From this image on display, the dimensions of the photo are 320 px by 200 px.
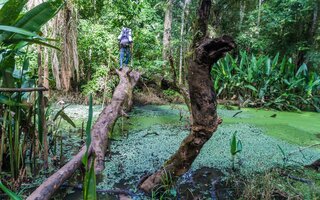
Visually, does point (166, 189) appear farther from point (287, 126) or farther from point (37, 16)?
point (287, 126)

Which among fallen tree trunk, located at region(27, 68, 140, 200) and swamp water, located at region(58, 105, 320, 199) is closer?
fallen tree trunk, located at region(27, 68, 140, 200)

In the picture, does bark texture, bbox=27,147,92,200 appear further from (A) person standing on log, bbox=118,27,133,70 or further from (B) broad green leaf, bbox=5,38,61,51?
(A) person standing on log, bbox=118,27,133,70

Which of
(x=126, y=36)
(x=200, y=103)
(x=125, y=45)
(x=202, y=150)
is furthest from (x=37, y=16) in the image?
(x=125, y=45)

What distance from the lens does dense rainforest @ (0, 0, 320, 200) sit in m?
1.50

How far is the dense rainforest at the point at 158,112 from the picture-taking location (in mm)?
1501

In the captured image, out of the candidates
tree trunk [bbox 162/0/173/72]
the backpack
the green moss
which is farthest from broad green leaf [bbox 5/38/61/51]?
tree trunk [bbox 162/0/173/72]

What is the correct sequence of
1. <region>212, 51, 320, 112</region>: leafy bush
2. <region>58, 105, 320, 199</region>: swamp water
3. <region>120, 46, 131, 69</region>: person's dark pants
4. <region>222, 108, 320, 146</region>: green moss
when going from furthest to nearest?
<region>120, 46, 131, 69</region>: person's dark pants, <region>212, 51, 320, 112</region>: leafy bush, <region>222, 108, 320, 146</region>: green moss, <region>58, 105, 320, 199</region>: swamp water

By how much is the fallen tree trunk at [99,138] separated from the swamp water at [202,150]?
0.52 feet

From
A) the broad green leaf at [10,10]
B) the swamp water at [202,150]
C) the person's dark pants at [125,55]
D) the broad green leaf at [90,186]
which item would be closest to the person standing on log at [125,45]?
the person's dark pants at [125,55]

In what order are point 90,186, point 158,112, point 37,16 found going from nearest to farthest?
point 90,186
point 37,16
point 158,112

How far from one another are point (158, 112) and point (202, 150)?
197 cm

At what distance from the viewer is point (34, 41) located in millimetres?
1459

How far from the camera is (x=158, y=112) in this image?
14.2 ft

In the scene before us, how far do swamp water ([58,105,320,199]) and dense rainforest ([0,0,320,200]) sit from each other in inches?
0.5
